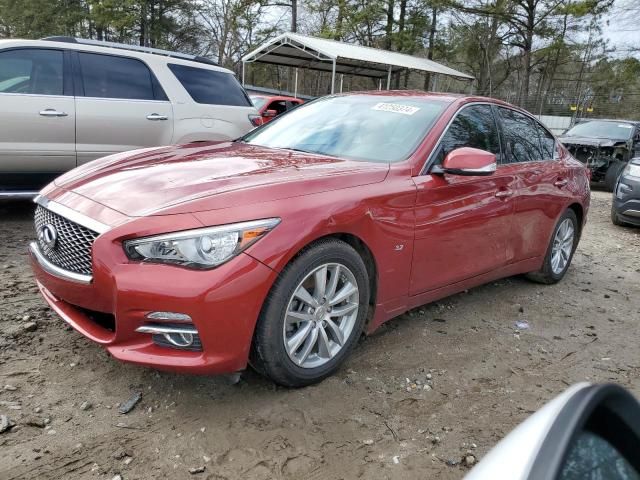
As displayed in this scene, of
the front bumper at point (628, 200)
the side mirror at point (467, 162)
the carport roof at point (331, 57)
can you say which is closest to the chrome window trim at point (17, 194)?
the side mirror at point (467, 162)

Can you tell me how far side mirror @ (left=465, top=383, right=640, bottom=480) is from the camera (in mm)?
956

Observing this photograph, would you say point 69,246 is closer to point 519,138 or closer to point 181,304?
point 181,304

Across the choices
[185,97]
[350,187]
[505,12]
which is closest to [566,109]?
[505,12]

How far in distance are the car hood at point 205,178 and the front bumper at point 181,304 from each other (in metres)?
0.28

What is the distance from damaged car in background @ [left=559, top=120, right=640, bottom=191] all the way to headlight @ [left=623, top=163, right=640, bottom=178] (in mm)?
4092

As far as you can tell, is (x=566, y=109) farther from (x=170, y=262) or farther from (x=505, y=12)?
(x=170, y=262)

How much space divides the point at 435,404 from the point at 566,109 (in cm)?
3063

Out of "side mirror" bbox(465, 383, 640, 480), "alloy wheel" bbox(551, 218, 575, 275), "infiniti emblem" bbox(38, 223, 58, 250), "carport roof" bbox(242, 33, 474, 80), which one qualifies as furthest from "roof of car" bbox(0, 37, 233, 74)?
"carport roof" bbox(242, 33, 474, 80)

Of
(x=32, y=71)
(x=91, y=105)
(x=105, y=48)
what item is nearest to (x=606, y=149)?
(x=105, y=48)

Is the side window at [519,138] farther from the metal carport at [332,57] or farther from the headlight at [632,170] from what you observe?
the metal carport at [332,57]

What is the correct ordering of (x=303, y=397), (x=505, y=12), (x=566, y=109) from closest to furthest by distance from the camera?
1. (x=303, y=397)
2. (x=505, y=12)
3. (x=566, y=109)

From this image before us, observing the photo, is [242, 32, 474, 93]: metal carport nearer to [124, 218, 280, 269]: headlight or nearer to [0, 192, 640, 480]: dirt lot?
[0, 192, 640, 480]: dirt lot

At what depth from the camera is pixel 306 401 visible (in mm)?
2615

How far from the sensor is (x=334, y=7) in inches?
1170
